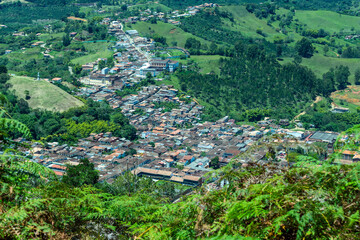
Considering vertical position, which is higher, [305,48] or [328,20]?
[328,20]

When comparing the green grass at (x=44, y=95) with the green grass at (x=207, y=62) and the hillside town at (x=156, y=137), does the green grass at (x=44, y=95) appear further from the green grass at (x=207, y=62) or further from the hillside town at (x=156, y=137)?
the green grass at (x=207, y=62)

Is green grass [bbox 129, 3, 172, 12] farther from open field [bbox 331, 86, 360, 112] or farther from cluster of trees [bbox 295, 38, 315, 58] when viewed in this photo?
open field [bbox 331, 86, 360, 112]

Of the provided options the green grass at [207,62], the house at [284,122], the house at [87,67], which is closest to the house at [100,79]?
the house at [87,67]

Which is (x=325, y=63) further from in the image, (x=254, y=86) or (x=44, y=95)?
(x=44, y=95)

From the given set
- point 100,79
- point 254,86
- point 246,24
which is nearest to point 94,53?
point 100,79

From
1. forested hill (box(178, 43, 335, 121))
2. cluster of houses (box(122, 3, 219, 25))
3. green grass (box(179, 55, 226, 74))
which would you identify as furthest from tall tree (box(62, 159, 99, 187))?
cluster of houses (box(122, 3, 219, 25))

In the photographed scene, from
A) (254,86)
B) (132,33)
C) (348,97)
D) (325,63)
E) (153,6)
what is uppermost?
(153,6)

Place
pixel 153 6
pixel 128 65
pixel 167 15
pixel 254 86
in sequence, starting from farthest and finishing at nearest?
pixel 153 6 → pixel 167 15 → pixel 128 65 → pixel 254 86
